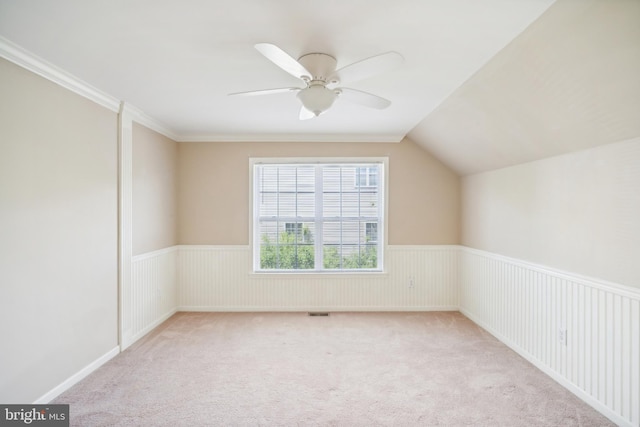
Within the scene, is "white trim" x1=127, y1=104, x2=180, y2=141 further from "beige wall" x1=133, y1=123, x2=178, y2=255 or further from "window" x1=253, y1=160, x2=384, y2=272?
"window" x1=253, y1=160, x2=384, y2=272

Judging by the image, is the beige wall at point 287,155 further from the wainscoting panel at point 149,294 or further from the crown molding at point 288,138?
the wainscoting panel at point 149,294

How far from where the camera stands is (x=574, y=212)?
2525 mm

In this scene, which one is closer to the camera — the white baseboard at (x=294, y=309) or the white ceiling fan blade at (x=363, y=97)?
the white ceiling fan blade at (x=363, y=97)

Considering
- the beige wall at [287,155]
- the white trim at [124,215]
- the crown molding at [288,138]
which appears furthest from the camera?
the beige wall at [287,155]

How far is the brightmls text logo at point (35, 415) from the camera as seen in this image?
2.01 m

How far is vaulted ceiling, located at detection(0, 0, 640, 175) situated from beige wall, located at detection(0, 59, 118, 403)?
1.09 feet

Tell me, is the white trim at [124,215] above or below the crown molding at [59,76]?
below

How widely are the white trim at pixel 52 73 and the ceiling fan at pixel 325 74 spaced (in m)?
1.39

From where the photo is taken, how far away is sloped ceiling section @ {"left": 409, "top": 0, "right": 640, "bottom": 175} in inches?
63.1

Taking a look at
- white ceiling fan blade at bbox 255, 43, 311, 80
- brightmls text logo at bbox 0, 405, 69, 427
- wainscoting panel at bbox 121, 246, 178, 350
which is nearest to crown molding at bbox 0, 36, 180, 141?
wainscoting panel at bbox 121, 246, 178, 350

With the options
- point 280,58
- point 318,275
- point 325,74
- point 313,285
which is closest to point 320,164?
point 318,275

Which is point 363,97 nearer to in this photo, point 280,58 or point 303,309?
point 280,58

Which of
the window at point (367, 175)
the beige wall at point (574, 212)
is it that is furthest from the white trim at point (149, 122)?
the beige wall at point (574, 212)

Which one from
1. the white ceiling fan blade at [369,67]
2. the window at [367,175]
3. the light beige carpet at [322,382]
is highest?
the white ceiling fan blade at [369,67]
